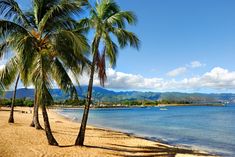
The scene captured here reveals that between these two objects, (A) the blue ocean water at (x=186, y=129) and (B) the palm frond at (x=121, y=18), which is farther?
(A) the blue ocean water at (x=186, y=129)

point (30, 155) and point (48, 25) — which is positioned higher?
point (48, 25)

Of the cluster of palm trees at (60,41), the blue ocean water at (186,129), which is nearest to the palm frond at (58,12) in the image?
the cluster of palm trees at (60,41)

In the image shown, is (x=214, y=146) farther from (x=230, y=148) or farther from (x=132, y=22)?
(x=132, y=22)

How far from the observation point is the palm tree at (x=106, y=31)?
471 inches

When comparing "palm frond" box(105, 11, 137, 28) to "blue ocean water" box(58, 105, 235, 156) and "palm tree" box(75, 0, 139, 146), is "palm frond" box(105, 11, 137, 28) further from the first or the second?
"blue ocean water" box(58, 105, 235, 156)

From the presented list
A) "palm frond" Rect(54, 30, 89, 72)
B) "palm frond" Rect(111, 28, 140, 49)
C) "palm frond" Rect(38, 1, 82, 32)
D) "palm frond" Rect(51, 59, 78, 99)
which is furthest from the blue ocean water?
"palm frond" Rect(38, 1, 82, 32)

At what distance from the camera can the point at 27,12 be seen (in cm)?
1368

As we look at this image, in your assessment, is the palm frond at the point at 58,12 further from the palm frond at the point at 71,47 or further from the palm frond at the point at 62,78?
the palm frond at the point at 62,78

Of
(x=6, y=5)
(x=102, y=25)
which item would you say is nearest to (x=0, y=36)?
(x=6, y=5)

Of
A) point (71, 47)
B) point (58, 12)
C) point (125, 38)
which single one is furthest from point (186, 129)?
point (58, 12)

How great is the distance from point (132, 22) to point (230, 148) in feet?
42.5

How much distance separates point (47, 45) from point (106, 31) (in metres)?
2.75

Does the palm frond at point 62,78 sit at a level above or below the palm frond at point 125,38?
below

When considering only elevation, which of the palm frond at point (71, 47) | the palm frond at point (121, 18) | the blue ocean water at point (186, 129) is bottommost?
the blue ocean water at point (186, 129)
